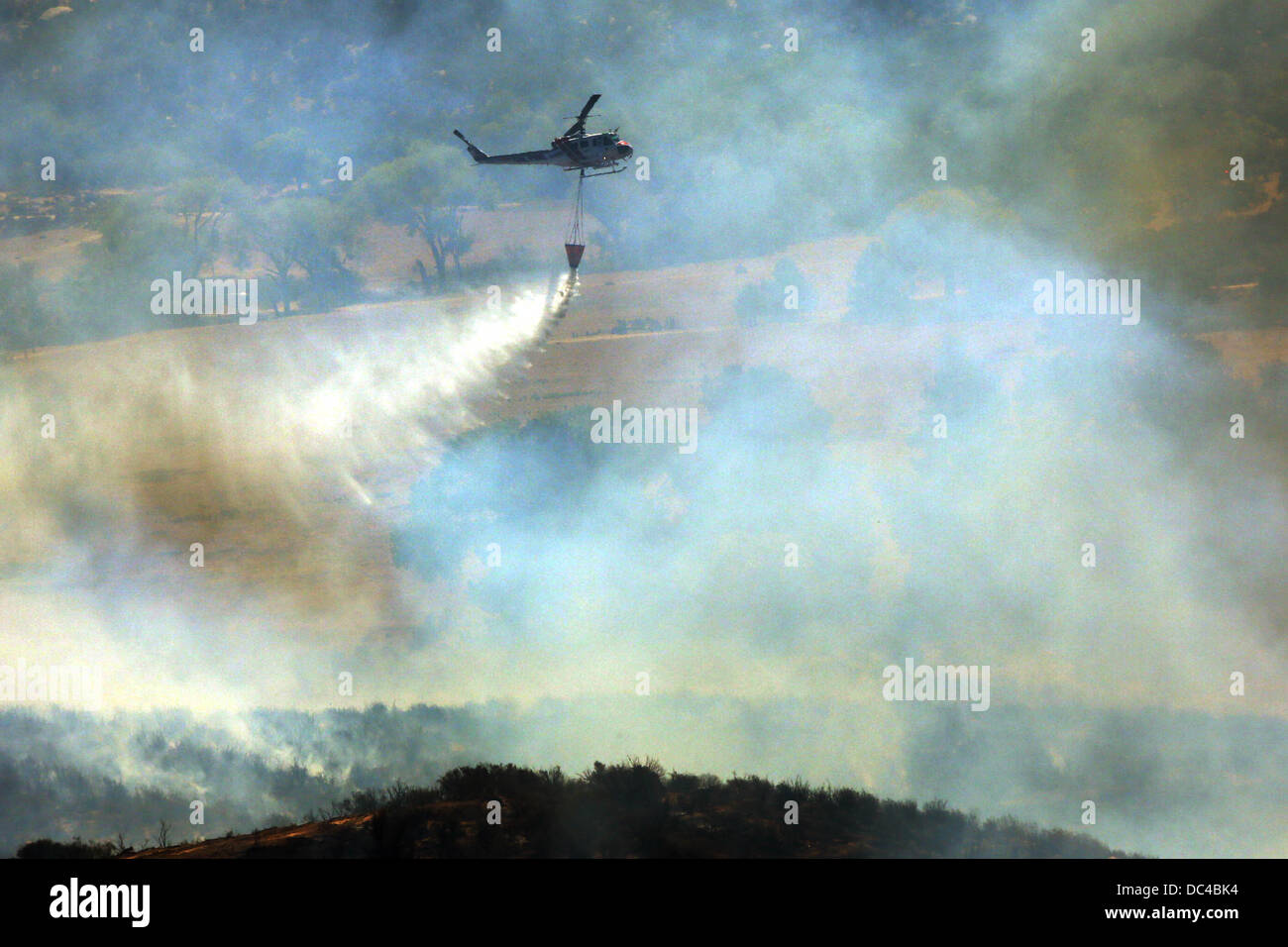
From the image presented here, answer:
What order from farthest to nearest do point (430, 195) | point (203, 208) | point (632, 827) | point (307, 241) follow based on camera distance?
point (203, 208) → point (430, 195) → point (307, 241) → point (632, 827)

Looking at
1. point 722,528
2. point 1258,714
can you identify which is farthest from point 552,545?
point 1258,714

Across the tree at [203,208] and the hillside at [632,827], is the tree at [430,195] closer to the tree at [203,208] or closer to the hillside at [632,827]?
the tree at [203,208]

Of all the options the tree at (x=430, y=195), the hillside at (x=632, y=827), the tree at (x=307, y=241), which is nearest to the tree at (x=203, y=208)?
the tree at (x=307, y=241)

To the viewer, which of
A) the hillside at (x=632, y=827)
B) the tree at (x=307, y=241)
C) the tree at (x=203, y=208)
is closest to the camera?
the hillside at (x=632, y=827)

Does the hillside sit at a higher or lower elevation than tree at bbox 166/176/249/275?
lower

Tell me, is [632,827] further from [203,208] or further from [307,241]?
[203,208]

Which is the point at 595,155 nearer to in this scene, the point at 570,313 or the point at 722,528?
the point at 722,528

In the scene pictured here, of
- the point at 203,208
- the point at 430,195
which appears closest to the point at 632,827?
the point at 430,195

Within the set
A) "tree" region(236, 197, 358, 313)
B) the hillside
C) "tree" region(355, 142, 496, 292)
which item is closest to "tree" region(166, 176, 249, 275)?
"tree" region(236, 197, 358, 313)

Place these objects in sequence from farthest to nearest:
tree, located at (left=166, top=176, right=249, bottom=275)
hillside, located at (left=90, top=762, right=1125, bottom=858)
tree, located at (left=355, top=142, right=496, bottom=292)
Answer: tree, located at (left=166, top=176, right=249, bottom=275) → tree, located at (left=355, top=142, right=496, bottom=292) → hillside, located at (left=90, top=762, right=1125, bottom=858)

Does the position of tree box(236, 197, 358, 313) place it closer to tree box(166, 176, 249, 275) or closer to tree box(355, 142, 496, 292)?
tree box(166, 176, 249, 275)

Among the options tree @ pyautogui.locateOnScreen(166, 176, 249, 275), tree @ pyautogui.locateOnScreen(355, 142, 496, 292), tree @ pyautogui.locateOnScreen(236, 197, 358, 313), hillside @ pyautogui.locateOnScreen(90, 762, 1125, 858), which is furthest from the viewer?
tree @ pyautogui.locateOnScreen(166, 176, 249, 275)

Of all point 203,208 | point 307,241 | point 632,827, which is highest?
point 203,208

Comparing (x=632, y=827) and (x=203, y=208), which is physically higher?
(x=203, y=208)
